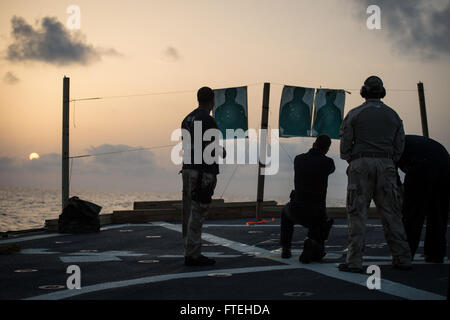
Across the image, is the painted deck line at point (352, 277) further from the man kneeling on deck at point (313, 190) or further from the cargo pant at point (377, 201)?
the man kneeling on deck at point (313, 190)

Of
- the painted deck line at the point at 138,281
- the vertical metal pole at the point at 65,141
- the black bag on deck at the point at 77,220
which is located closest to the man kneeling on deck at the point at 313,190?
the painted deck line at the point at 138,281

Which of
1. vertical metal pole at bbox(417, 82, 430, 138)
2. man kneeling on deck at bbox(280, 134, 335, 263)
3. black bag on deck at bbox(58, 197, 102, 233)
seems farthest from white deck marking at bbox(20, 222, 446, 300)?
vertical metal pole at bbox(417, 82, 430, 138)

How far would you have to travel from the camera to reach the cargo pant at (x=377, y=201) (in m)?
6.20

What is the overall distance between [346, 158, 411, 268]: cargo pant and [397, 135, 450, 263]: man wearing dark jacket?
2.08ft

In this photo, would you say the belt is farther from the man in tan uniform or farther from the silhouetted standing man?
the silhouetted standing man

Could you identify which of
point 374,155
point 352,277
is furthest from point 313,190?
point 352,277

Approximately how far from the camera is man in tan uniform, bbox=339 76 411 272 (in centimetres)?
621

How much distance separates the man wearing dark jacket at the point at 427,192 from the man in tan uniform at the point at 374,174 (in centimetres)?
63

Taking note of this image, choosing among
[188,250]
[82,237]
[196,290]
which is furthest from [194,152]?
[82,237]

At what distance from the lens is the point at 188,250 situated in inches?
273

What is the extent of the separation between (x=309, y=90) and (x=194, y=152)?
9.12m

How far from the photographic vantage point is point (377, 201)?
6305mm

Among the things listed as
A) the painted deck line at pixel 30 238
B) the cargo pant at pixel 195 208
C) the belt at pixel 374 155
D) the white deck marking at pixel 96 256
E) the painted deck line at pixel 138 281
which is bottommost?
the painted deck line at pixel 30 238

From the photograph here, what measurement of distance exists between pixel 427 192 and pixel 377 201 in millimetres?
966
